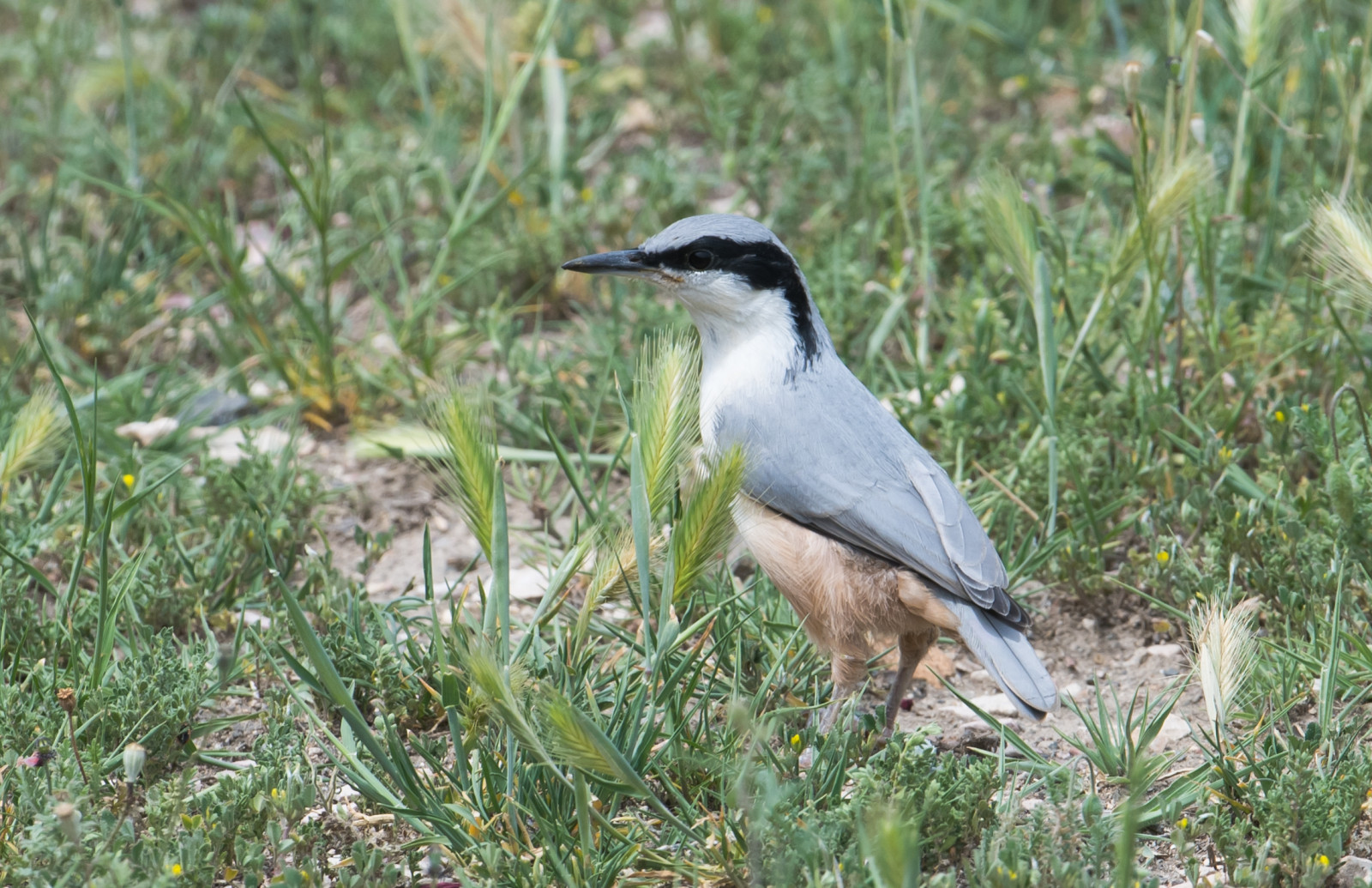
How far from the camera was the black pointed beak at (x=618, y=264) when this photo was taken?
3.61m

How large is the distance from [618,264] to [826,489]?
0.91 m

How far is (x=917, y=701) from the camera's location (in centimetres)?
352

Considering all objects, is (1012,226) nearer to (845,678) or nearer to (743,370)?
(743,370)

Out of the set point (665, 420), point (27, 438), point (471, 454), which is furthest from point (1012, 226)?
point (27, 438)

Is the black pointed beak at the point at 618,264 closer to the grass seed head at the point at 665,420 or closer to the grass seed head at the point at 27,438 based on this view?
the grass seed head at the point at 665,420

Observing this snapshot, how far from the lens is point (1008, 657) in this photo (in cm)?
284

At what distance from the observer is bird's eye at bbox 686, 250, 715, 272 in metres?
3.61

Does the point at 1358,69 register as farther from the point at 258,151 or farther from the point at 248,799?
the point at 258,151

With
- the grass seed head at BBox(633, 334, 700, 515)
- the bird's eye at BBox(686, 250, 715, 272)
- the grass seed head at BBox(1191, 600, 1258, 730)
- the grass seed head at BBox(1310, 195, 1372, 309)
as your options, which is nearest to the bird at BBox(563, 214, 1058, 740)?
the bird's eye at BBox(686, 250, 715, 272)

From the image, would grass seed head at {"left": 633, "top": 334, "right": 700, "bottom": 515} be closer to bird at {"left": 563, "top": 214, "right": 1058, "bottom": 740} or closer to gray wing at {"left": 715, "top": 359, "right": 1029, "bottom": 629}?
bird at {"left": 563, "top": 214, "right": 1058, "bottom": 740}

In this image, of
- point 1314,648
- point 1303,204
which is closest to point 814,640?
point 1314,648

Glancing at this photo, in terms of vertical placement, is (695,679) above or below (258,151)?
below

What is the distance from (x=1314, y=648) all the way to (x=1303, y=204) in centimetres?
196

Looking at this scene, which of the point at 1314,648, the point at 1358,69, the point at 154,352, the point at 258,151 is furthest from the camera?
the point at 258,151
